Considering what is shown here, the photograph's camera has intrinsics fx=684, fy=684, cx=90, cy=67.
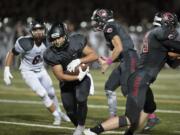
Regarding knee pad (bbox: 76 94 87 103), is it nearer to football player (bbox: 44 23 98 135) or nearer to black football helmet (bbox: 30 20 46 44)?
football player (bbox: 44 23 98 135)

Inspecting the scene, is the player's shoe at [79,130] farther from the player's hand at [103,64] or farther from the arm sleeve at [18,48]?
the arm sleeve at [18,48]

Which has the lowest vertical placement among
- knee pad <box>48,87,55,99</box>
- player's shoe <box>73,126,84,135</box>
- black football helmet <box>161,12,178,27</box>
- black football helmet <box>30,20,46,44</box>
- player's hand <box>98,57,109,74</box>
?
knee pad <box>48,87,55,99</box>

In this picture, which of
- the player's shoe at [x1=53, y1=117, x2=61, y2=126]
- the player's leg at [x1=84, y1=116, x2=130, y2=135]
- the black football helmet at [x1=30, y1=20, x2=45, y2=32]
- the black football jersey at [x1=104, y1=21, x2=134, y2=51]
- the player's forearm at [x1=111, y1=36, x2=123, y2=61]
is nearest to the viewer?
the player's leg at [x1=84, y1=116, x2=130, y2=135]

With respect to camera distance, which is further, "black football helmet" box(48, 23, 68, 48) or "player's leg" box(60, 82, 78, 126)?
"player's leg" box(60, 82, 78, 126)

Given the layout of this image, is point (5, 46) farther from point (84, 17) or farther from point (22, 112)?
point (22, 112)

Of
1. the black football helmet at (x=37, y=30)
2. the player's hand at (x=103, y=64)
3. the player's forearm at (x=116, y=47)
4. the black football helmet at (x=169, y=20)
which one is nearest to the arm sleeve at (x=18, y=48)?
the black football helmet at (x=37, y=30)

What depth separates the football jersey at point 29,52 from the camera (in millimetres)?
10438

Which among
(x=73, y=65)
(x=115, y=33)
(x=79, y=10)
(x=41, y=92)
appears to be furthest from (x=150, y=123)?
(x=79, y=10)

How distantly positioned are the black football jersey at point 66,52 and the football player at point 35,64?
1683 mm

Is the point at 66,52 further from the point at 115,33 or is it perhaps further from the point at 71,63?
the point at 115,33

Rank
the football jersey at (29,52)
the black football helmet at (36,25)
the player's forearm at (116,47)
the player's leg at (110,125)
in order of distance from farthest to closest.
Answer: the football jersey at (29,52), the black football helmet at (36,25), the player's forearm at (116,47), the player's leg at (110,125)

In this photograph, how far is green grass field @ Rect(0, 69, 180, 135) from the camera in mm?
9500

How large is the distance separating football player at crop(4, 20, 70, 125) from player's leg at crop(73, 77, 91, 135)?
157 cm

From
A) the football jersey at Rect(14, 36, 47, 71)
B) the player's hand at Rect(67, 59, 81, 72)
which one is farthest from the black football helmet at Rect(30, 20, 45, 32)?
the player's hand at Rect(67, 59, 81, 72)
